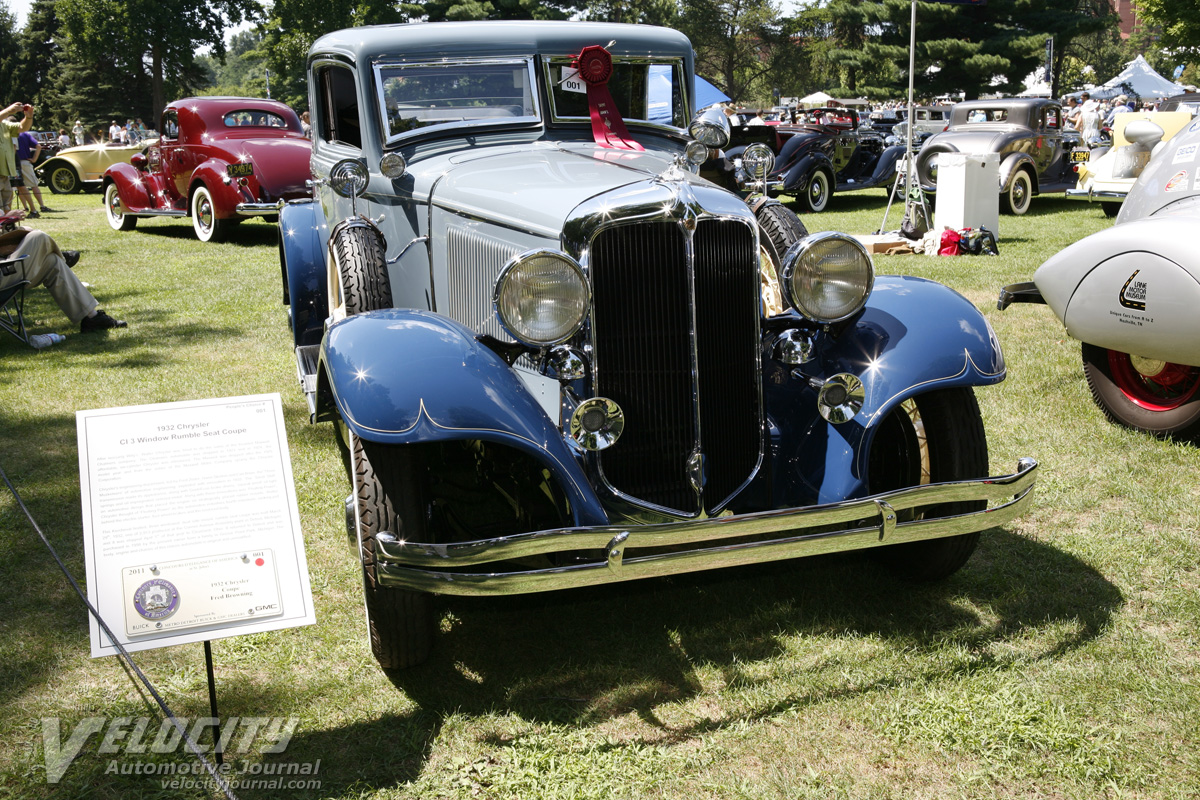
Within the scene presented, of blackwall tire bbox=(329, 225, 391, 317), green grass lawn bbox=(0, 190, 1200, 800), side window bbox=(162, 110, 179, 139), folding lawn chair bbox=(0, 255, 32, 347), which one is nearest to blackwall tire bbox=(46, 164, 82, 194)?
side window bbox=(162, 110, 179, 139)

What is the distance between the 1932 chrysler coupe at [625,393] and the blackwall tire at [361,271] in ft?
0.03

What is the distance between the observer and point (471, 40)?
4.17 metres

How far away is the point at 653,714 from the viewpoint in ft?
8.81

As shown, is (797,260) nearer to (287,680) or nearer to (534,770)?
(534,770)

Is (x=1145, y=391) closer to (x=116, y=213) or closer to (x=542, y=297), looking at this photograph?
(x=542, y=297)

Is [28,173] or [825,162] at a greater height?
[28,173]

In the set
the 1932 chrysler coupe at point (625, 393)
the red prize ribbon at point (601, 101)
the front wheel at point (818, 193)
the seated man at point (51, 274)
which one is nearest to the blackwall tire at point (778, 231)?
the 1932 chrysler coupe at point (625, 393)

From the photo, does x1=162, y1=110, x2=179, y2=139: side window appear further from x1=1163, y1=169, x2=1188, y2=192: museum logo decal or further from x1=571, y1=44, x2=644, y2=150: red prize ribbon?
x1=1163, y1=169, x2=1188, y2=192: museum logo decal

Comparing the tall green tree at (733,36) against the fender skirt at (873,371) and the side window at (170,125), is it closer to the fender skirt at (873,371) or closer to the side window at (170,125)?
the side window at (170,125)

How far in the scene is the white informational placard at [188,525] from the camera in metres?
2.23

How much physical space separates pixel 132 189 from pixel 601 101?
11.6m

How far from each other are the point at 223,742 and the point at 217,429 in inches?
35.5

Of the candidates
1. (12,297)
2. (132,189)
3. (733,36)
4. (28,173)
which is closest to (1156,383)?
(12,297)

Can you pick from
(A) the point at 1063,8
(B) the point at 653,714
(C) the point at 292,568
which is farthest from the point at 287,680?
(A) the point at 1063,8
